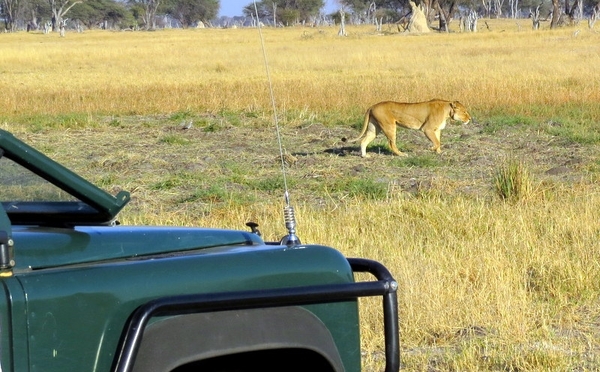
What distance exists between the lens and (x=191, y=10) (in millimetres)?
105000

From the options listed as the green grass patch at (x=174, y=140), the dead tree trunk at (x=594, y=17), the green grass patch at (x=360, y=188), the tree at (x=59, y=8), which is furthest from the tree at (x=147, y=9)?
the green grass patch at (x=360, y=188)

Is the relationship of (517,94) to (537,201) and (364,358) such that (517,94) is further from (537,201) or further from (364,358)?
(364,358)

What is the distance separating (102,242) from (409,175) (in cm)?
952

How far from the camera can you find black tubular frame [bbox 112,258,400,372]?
7.40ft

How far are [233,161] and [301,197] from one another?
103 inches

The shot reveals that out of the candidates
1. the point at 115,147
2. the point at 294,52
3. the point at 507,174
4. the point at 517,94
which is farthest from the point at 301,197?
the point at 294,52

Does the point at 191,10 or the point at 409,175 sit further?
the point at 191,10

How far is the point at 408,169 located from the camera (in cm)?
1241

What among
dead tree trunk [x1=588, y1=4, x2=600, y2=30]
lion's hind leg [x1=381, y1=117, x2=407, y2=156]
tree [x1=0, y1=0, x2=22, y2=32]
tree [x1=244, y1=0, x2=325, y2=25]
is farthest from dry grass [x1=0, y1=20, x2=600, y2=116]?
tree [x1=0, y1=0, x2=22, y2=32]

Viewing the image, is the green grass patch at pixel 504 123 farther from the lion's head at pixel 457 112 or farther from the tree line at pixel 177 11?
the tree line at pixel 177 11

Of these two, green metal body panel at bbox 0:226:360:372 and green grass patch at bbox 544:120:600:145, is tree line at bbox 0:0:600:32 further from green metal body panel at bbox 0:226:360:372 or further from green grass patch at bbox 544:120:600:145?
green metal body panel at bbox 0:226:360:372

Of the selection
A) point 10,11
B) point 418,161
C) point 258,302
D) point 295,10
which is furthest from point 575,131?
point 10,11

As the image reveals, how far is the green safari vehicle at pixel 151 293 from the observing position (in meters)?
2.19

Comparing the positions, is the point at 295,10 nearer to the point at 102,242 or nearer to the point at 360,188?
the point at 360,188
